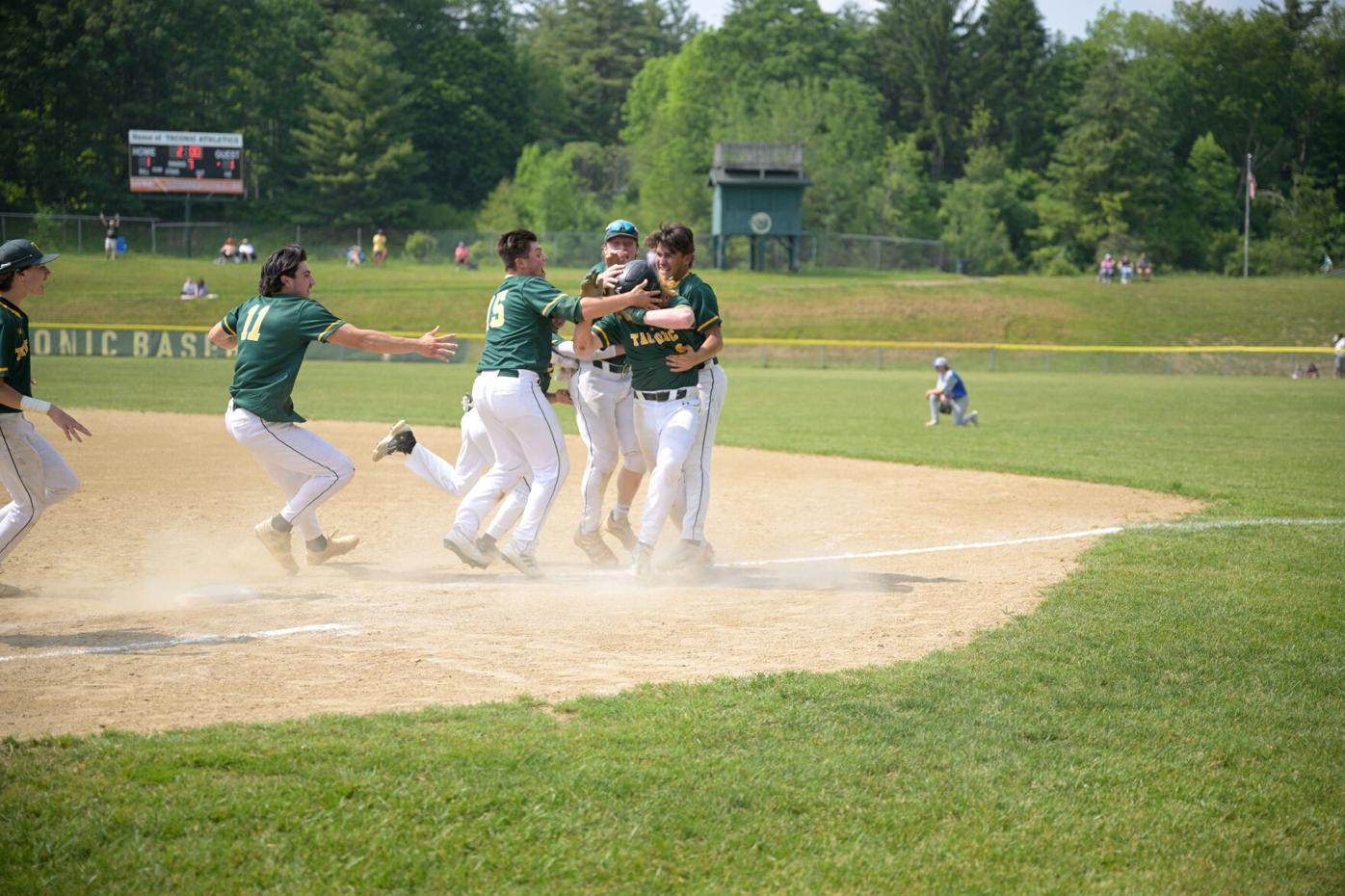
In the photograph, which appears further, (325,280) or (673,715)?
(325,280)

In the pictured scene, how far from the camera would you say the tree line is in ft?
242

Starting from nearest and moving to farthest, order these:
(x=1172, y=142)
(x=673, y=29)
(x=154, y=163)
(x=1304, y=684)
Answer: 1. (x=1304, y=684)
2. (x=154, y=163)
3. (x=1172, y=142)
4. (x=673, y=29)

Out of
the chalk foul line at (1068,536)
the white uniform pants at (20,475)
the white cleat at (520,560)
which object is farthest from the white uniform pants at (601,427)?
the white uniform pants at (20,475)

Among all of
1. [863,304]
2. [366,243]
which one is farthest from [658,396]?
[366,243]

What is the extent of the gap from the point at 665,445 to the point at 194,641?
10.5 ft

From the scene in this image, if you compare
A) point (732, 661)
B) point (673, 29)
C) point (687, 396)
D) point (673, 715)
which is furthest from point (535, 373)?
point (673, 29)

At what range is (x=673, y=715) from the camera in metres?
5.20

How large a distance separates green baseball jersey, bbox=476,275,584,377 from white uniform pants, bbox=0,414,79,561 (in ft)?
8.94

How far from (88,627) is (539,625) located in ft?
7.89

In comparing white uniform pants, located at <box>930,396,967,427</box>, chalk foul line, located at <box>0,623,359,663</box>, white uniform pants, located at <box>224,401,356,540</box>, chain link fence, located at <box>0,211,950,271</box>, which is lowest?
chalk foul line, located at <box>0,623,359,663</box>

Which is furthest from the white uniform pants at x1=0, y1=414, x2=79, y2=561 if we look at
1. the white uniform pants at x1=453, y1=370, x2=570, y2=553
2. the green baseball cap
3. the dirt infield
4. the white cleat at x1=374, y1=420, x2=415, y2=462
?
the white uniform pants at x1=453, y1=370, x2=570, y2=553

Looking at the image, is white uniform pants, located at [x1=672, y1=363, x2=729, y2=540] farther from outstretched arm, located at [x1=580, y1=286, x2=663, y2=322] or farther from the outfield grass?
the outfield grass

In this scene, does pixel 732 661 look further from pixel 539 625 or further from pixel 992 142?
pixel 992 142

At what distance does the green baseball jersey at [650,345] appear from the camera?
835 centimetres
